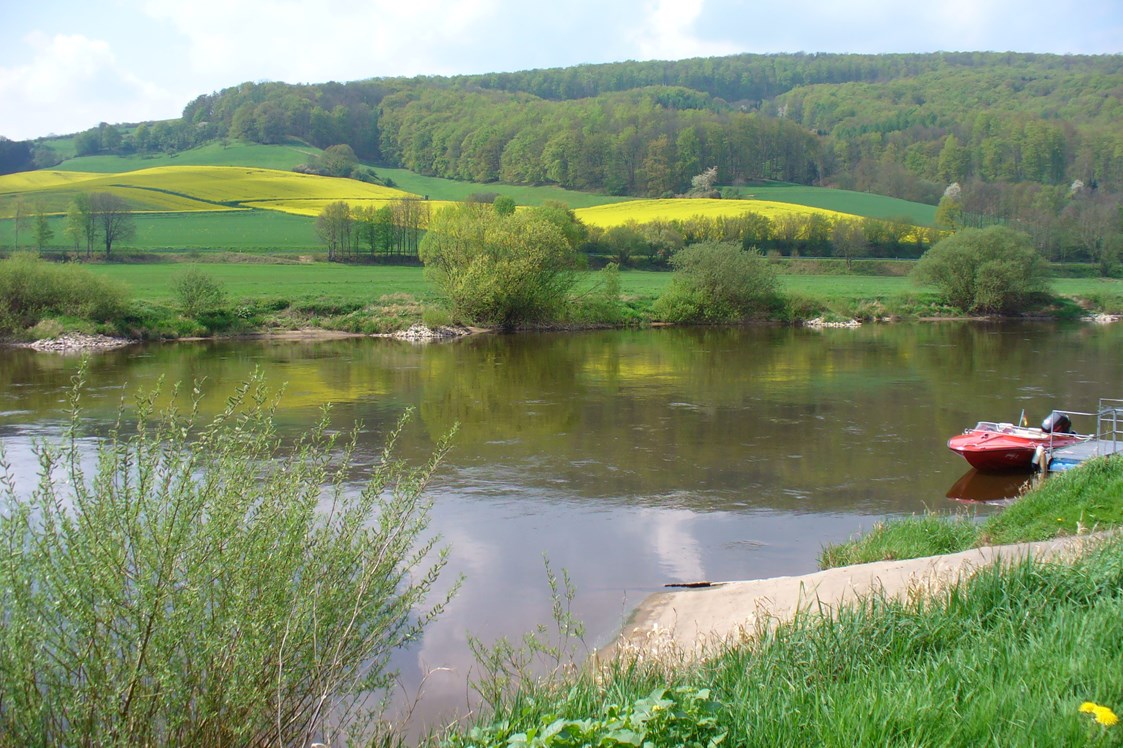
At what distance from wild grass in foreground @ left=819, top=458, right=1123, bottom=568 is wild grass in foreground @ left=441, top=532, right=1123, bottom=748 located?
496 cm

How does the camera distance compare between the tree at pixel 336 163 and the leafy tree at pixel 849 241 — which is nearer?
the leafy tree at pixel 849 241

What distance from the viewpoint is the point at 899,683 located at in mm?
5281

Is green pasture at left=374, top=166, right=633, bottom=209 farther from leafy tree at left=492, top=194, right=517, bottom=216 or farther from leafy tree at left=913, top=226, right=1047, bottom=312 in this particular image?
leafy tree at left=913, top=226, right=1047, bottom=312

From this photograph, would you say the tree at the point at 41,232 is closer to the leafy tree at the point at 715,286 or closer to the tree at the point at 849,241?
the leafy tree at the point at 715,286

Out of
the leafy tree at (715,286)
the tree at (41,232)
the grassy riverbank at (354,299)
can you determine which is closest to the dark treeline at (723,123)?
the grassy riverbank at (354,299)

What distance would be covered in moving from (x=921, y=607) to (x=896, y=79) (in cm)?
18738

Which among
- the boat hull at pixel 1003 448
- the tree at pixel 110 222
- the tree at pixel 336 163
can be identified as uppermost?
the tree at pixel 336 163

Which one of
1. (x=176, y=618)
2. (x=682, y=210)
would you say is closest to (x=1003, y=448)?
(x=176, y=618)

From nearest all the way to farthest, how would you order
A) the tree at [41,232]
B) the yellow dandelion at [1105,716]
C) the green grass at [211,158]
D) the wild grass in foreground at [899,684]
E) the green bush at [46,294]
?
1. the yellow dandelion at [1105,716]
2. the wild grass in foreground at [899,684]
3. the green bush at [46,294]
4. the tree at [41,232]
5. the green grass at [211,158]

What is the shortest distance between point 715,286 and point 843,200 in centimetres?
5406

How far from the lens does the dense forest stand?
11175 cm

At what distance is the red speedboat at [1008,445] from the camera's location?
1936cm

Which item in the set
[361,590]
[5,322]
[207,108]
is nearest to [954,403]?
[361,590]

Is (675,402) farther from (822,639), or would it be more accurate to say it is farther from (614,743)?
(614,743)
